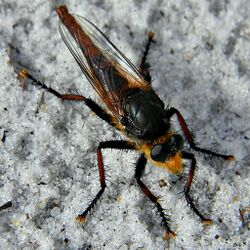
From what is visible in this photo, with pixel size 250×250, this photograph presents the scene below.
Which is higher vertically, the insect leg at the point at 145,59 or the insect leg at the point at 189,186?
the insect leg at the point at 145,59

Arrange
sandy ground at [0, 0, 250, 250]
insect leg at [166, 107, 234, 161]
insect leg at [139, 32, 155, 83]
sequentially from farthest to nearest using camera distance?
insect leg at [139, 32, 155, 83]
insect leg at [166, 107, 234, 161]
sandy ground at [0, 0, 250, 250]

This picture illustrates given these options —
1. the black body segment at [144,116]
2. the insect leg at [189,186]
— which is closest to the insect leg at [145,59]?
the black body segment at [144,116]

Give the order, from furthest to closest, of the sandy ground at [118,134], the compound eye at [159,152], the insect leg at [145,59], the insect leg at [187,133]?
1. the insect leg at [145,59]
2. the insect leg at [187,133]
3. the sandy ground at [118,134]
4. the compound eye at [159,152]

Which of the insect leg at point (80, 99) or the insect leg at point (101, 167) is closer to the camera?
the insect leg at point (101, 167)

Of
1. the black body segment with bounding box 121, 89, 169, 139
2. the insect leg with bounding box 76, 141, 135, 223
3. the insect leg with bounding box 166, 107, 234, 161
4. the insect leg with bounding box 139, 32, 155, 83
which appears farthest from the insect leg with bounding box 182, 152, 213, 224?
the insect leg with bounding box 139, 32, 155, 83

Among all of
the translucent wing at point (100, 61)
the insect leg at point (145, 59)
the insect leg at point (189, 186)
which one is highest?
the translucent wing at point (100, 61)

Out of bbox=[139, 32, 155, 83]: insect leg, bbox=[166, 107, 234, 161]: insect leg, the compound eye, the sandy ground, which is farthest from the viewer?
bbox=[139, 32, 155, 83]: insect leg

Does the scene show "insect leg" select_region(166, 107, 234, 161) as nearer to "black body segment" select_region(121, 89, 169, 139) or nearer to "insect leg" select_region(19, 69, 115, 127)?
"black body segment" select_region(121, 89, 169, 139)

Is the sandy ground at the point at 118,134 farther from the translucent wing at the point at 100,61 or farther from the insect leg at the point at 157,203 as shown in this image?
the translucent wing at the point at 100,61
